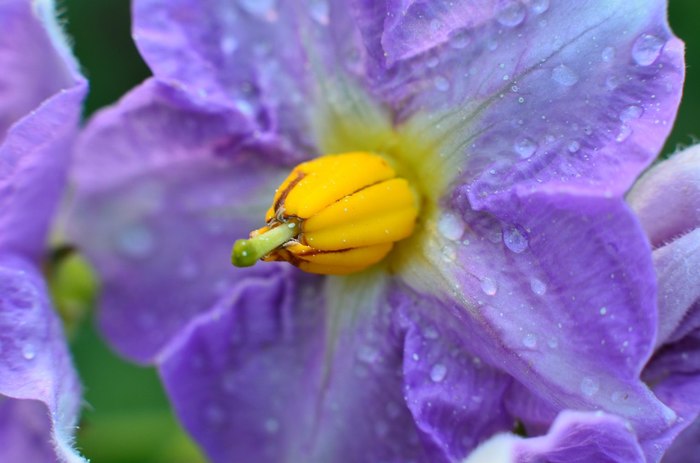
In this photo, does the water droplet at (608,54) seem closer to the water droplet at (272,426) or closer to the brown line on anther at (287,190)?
the brown line on anther at (287,190)

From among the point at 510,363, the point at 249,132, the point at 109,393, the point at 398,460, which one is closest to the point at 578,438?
the point at 510,363

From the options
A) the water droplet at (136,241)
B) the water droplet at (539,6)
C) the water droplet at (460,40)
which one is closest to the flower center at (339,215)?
the water droplet at (460,40)

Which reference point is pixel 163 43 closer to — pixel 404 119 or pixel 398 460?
pixel 404 119

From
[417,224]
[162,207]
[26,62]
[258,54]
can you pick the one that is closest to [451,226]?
[417,224]

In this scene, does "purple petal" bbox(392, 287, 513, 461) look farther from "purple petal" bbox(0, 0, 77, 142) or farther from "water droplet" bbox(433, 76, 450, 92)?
"purple petal" bbox(0, 0, 77, 142)

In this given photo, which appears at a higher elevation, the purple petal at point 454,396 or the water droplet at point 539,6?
the water droplet at point 539,6

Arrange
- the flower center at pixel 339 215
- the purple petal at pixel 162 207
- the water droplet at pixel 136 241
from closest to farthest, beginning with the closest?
the flower center at pixel 339 215, the purple petal at pixel 162 207, the water droplet at pixel 136 241

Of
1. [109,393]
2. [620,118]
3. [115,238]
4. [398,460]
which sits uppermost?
[620,118]
